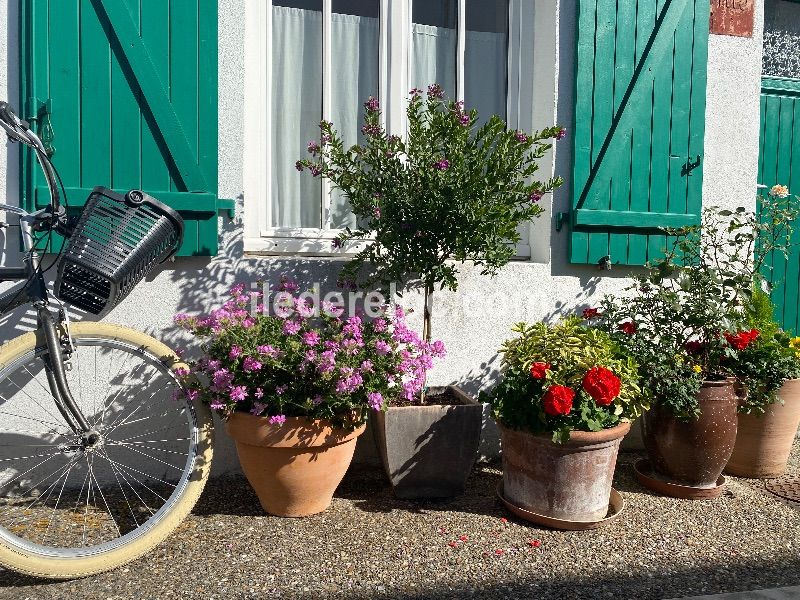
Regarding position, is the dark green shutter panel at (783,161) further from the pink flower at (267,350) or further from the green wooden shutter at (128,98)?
the green wooden shutter at (128,98)

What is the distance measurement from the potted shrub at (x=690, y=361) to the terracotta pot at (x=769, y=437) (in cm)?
32

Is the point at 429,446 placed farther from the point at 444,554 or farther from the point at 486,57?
the point at 486,57

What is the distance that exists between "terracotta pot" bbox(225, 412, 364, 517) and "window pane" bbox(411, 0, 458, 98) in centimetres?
210

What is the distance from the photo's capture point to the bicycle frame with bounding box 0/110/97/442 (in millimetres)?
2707

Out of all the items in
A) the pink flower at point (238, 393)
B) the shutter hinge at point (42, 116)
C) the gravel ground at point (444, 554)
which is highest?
the shutter hinge at point (42, 116)

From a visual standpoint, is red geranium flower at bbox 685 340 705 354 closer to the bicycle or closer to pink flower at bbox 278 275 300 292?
pink flower at bbox 278 275 300 292

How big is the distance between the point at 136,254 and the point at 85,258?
0.57 ft

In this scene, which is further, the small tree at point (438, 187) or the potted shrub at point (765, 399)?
the potted shrub at point (765, 399)

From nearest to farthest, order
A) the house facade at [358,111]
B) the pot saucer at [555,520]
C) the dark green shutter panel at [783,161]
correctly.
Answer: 1. the pot saucer at [555,520]
2. the house facade at [358,111]
3. the dark green shutter panel at [783,161]

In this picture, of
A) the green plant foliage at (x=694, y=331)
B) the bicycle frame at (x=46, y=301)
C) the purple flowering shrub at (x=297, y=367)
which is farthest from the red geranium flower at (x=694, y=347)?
the bicycle frame at (x=46, y=301)

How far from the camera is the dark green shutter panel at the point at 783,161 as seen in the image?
15.3 feet

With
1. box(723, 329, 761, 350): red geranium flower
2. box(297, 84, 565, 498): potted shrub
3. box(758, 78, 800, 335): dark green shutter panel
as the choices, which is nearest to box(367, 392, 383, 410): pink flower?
box(297, 84, 565, 498): potted shrub

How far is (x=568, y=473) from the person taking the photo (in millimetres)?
3139

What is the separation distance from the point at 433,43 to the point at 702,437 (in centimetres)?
257
